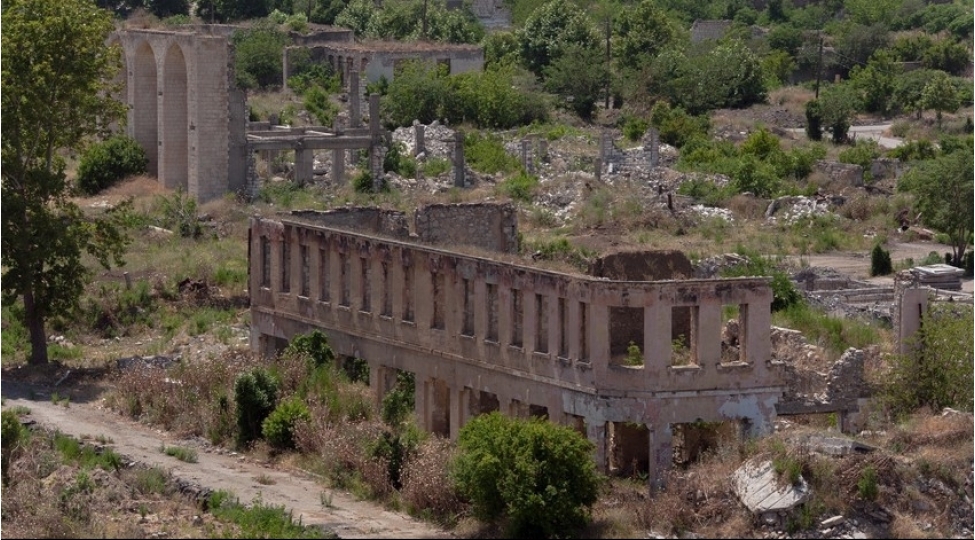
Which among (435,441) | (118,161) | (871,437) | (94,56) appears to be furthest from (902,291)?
(118,161)

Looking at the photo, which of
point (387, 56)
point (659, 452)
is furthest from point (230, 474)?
point (387, 56)

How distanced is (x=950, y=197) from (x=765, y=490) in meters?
25.0

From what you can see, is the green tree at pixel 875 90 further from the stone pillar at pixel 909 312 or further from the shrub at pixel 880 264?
the stone pillar at pixel 909 312

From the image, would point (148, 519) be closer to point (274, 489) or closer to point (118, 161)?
point (274, 489)

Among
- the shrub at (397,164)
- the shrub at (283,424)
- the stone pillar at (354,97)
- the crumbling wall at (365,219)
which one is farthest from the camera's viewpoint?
the stone pillar at (354,97)

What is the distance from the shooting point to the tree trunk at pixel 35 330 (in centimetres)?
3847

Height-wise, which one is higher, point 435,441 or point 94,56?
point 94,56

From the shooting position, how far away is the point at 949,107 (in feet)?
240

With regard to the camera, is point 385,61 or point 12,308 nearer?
point 12,308

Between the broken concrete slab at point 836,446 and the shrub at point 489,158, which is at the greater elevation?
the shrub at point 489,158

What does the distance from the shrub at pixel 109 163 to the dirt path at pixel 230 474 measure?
18.7 m

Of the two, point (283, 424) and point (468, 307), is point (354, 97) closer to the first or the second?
point (468, 307)

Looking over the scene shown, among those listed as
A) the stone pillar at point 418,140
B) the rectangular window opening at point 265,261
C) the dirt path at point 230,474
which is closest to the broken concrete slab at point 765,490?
the dirt path at point 230,474

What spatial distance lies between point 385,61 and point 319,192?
17612 millimetres
